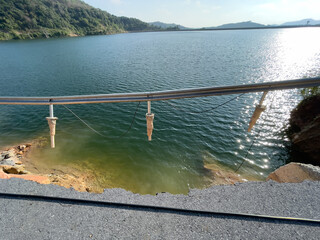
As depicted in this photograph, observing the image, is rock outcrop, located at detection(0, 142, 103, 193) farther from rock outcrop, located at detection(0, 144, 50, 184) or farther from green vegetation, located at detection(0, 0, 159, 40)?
green vegetation, located at detection(0, 0, 159, 40)

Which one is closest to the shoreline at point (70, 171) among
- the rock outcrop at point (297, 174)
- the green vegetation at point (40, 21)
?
the rock outcrop at point (297, 174)

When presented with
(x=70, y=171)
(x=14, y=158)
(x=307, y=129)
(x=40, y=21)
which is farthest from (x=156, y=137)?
(x=40, y=21)

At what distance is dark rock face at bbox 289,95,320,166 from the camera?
1319 centimetres

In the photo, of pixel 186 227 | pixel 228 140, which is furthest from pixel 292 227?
pixel 228 140

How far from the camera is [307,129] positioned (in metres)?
14.1

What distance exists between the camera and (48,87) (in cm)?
2866

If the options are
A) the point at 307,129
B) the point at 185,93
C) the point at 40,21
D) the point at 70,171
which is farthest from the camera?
the point at 40,21

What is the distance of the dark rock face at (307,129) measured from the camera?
43.3 feet

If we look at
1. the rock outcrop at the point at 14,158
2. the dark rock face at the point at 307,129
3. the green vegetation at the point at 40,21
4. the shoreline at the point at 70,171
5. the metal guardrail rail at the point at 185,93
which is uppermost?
the green vegetation at the point at 40,21

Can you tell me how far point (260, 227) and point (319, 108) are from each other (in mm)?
16456

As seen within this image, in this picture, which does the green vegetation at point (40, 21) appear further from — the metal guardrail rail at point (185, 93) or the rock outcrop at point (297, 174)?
the rock outcrop at point (297, 174)

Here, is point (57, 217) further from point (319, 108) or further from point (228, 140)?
point (319, 108)

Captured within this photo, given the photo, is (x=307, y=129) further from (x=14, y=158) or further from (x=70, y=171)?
(x=14, y=158)

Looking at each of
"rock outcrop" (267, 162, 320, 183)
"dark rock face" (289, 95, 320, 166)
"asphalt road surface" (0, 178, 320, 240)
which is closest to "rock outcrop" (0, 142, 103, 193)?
"asphalt road surface" (0, 178, 320, 240)
